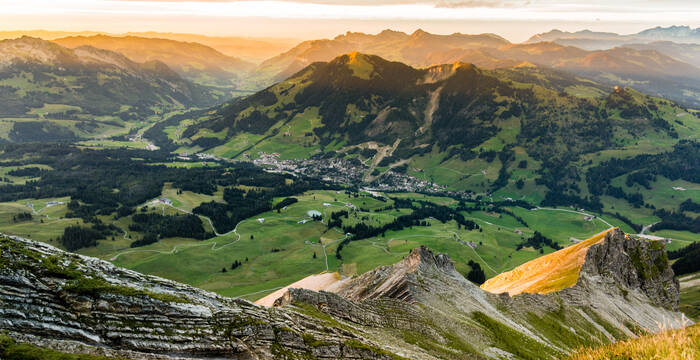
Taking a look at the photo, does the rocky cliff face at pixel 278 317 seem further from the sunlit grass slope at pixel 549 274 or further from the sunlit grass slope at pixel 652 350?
the sunlit grass slope at pixel 549 274

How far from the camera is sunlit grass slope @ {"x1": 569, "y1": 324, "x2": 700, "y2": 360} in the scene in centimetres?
878

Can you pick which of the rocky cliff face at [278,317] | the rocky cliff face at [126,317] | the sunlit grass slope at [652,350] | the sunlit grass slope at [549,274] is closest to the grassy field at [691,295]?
the sunlit grass slope at [549,274]

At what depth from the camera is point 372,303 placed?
52.2 metres

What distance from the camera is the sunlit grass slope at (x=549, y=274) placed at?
102 metres

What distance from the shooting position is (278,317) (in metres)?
35.0

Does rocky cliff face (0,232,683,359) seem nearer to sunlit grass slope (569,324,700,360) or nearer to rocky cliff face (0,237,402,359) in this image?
rocky cliff face (0,237,402,359)

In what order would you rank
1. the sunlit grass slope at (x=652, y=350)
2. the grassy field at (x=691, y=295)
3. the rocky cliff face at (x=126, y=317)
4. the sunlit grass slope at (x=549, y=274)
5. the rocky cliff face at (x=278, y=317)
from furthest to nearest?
the grassy field at (x=691, y=295) → the sunlit grass slope at (x=549, y=274) → the rocky cliff face at (x=278, y=317) → the rocky cliff face at (x=126, y=317) → the sunlit grass slope at (x=652, y=350)

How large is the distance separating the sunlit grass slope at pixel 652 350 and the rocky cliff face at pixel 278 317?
2.06 ft

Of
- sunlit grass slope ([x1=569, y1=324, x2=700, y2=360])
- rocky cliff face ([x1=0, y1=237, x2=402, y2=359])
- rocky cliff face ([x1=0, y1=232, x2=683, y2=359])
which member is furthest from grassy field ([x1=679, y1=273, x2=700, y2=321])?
sunlit grass slope ([x1=569, y1=324, x2=700, y2=360])

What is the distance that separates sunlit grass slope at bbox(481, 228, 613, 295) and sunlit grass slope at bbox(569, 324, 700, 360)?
99348mm

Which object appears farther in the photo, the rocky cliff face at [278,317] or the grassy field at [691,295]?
the grassy field at [691,295]

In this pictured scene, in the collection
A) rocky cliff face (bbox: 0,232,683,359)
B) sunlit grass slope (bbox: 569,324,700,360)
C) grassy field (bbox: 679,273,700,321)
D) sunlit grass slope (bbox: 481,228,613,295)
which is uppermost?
sunlit grass slope (bbox: 569,324,700,360)

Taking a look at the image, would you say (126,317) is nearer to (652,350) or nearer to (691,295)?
(652,350)

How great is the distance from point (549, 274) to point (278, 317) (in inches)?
4203
